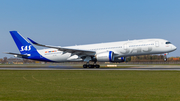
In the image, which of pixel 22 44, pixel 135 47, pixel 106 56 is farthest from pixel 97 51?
pixel 22 44

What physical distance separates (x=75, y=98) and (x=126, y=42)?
1325 inches

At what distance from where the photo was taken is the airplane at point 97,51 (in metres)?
41.4

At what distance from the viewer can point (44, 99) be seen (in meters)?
10.5

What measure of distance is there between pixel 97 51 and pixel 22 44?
715 inches

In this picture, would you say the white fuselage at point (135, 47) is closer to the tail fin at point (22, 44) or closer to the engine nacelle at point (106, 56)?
the engine nacelle at point (106, 56)

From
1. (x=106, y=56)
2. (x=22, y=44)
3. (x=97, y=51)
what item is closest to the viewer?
(x=106, y=56)

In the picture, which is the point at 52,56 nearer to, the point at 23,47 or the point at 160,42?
the point at 23,47

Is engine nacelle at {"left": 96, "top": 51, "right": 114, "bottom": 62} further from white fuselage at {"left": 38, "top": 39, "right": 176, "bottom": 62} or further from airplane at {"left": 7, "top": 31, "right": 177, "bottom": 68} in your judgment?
white fuselage at {"left": 38, "top": 39, "right": 176, "bottom": 62}

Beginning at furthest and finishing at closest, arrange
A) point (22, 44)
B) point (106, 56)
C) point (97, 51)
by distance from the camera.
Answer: point (22, 44)
point (97, 51)
point (106, 56)

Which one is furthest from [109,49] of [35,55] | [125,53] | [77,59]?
[35,55]

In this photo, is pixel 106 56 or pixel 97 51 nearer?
pixel 106 56

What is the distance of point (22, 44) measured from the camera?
50188mm

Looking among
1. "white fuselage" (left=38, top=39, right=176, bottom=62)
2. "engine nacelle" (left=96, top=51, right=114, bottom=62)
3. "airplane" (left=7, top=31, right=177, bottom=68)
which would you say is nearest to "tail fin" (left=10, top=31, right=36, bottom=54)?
"airplane" (left=7, top=31, right=177, bottom=68)

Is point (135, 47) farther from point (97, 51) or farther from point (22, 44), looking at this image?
point (22, 44)
